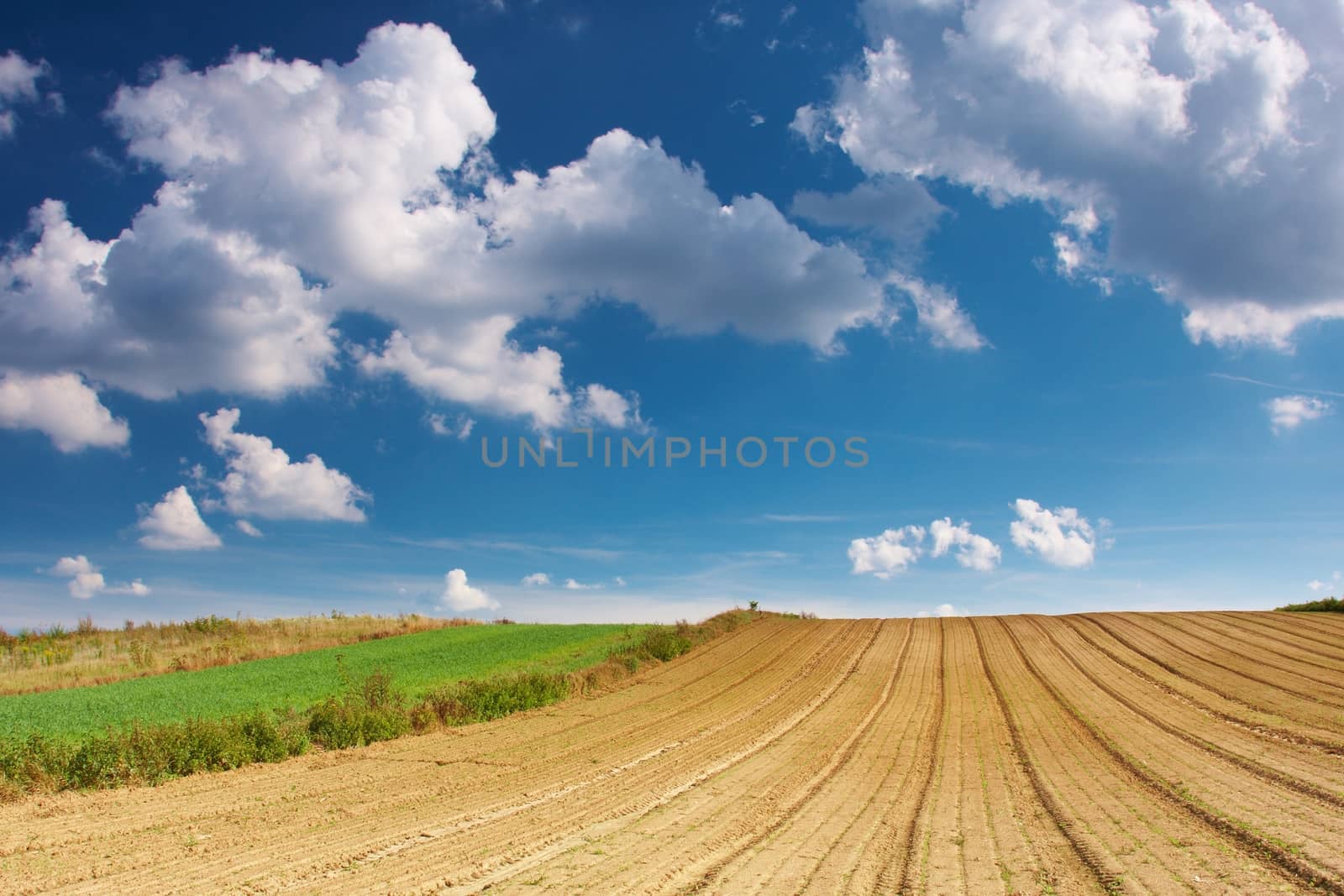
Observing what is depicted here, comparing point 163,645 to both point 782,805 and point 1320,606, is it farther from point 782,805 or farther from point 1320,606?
point 1320,606

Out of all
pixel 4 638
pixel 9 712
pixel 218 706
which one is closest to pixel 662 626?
pixel 218 706

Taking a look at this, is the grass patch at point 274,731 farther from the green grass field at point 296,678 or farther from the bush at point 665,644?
the bush at point 665,644

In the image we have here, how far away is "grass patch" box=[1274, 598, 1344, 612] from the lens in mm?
33031

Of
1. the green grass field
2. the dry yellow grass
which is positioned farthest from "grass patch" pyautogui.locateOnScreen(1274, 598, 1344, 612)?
the dry yellow grass

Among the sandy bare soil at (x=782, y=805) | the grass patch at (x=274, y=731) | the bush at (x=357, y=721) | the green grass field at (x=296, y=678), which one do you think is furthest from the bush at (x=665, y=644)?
the bush at (x=357, y=721)

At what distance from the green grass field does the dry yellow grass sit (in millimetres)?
2195

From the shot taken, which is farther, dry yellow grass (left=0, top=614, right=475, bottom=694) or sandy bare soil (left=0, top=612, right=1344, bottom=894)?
dry yellow grass (left=0, top=614, right=475, bottom=694)

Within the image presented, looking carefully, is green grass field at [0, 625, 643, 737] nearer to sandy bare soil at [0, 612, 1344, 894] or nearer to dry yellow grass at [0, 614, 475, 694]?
dry yellow grass at [0, 614, 475, 694]

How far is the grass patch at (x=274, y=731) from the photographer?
11375 mm

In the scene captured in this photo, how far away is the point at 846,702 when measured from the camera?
19.0 meters

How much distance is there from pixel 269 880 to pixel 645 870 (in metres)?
3.55

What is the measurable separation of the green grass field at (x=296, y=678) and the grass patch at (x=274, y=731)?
1.79 ft

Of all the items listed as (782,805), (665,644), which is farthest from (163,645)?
(782,805)

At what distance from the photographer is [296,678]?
2428 centimetres
